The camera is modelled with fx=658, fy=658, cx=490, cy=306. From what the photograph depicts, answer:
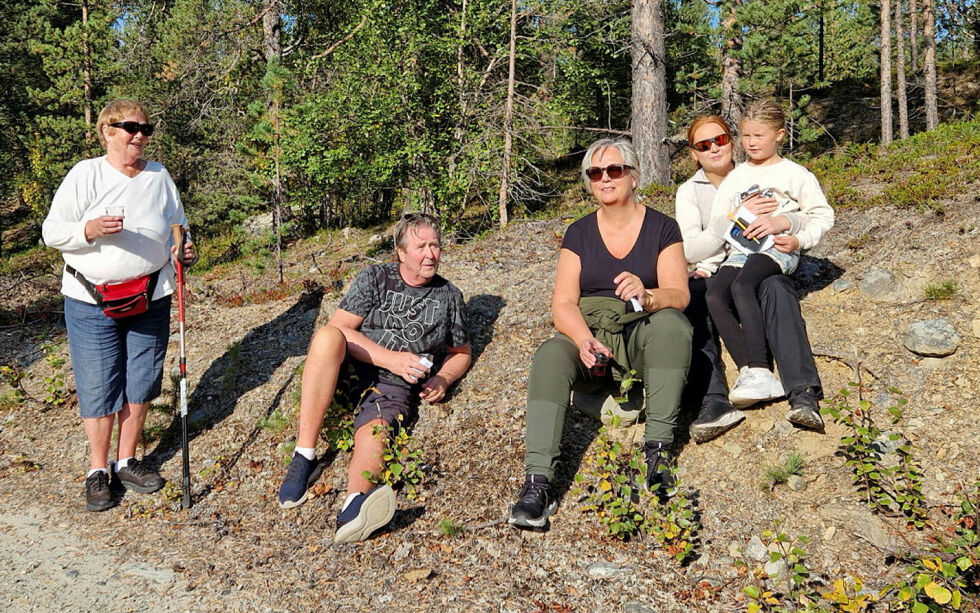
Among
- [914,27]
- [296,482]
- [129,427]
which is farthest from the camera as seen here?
[914,27]

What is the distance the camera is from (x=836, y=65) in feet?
116

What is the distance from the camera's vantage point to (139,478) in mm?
4641

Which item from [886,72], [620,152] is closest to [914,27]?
[886,72]

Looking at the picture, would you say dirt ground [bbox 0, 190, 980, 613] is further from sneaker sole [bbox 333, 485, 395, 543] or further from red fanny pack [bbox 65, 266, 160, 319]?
red fanny pack [bbox 65, 266, 160, 319]

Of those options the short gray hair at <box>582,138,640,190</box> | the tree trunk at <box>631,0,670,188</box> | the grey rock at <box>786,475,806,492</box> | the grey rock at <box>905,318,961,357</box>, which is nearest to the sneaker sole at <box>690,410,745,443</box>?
the grey rock at <box>786,475,806,492</box>

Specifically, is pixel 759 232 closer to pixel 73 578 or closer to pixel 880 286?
pixel 880 286

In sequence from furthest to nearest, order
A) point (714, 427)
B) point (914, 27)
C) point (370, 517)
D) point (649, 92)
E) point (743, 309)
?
point (914, 27) → point (649, 92) → point (743, 309) → point (714, 427) → point (370, 517)

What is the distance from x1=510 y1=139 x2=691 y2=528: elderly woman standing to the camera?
3.57 metres

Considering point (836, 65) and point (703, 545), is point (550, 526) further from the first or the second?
point (836, 65)

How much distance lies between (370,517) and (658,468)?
1562 millimetres

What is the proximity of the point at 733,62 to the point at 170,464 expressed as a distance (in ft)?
40.1

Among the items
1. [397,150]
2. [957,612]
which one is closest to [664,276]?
[957,612]

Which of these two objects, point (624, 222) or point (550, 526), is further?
point (624, 222)

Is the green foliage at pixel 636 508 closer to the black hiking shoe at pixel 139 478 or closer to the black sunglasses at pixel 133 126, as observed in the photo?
the black hiking shoe at pixel 139 478
